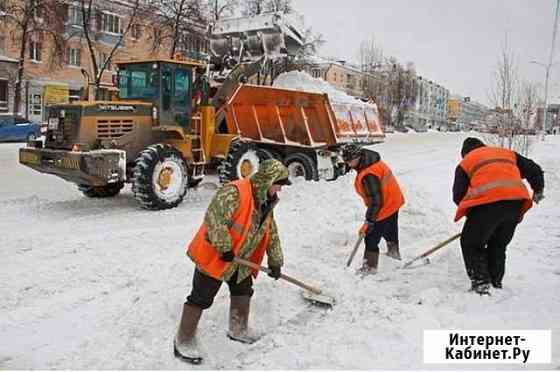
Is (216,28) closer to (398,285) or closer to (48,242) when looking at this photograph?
(48,242)

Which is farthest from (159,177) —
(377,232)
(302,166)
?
(377,232)

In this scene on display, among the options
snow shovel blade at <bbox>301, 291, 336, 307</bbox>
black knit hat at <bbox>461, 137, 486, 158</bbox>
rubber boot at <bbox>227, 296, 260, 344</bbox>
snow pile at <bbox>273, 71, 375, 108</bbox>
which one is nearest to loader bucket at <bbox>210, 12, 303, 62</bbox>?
snow pile at <bbox>273, 71, 375, 108</bbox>

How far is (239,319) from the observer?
4098 mm

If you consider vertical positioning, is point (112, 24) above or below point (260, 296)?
above

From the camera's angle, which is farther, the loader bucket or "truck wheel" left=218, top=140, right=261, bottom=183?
the loader bucket

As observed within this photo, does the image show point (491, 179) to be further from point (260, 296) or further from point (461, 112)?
point (461, 112)

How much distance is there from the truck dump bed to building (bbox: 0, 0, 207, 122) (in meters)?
17.5

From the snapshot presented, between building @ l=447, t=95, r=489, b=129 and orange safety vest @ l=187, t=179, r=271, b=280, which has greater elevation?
building @ l=447, t=95, r=489, b=129

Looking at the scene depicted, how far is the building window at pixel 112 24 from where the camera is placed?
37.1 m

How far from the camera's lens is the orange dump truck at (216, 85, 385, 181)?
11508 mm

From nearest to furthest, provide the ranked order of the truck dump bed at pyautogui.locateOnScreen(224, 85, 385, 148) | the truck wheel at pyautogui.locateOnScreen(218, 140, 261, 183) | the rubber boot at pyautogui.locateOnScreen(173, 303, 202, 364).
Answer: the rubber boot at pyautogui.locateOnScreen(173, 303, 202, 364), the truck wheel at pyautogui.locateOnScreen(218, 140, 261, 183), the truck dump bed at pyautogui.locateOnScreen(224, 85, 385, 148)

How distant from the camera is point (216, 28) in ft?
40.7

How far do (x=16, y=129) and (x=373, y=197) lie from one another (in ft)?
66.4

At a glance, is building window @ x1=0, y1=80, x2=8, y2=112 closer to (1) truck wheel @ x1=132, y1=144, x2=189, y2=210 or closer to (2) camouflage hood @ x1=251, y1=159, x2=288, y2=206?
(1) truck wheel @ x1=132, y1=144, x2=189, y2=210
